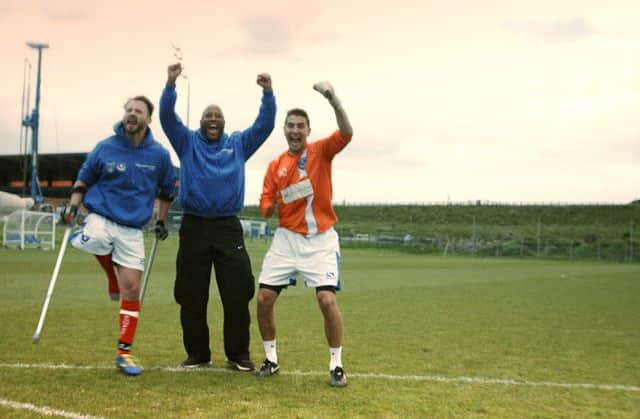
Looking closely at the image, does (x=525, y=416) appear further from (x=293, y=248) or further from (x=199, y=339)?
(x=199, y=339)

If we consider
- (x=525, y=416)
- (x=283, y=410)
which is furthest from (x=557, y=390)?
(x=283, y=410)

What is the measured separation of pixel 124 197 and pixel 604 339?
244 inches

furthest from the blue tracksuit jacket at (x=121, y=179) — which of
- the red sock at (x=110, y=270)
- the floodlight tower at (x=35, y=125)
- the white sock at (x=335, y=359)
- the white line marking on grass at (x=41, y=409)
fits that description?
the floodlight tower at (x=35, y=125)

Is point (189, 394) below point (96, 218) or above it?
below

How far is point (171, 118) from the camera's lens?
19.9 ft

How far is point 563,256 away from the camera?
47.4 meters

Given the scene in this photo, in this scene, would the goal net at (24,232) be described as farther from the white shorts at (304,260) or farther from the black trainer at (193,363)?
the white shorts at (304,260)

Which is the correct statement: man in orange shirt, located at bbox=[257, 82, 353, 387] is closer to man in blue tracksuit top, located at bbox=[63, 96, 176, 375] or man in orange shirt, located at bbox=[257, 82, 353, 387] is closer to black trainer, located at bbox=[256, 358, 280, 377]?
black trainer, located at bbox=[256, 358, 280, 377]

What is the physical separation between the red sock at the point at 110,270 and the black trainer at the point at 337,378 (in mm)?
2190

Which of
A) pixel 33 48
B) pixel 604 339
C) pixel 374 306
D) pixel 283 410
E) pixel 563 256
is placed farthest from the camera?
pixel 33 48

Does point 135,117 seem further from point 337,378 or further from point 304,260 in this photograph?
point 337,378

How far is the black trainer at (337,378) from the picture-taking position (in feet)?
17.5

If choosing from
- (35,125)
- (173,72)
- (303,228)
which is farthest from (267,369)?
(35,125)

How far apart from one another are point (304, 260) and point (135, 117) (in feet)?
6.27
